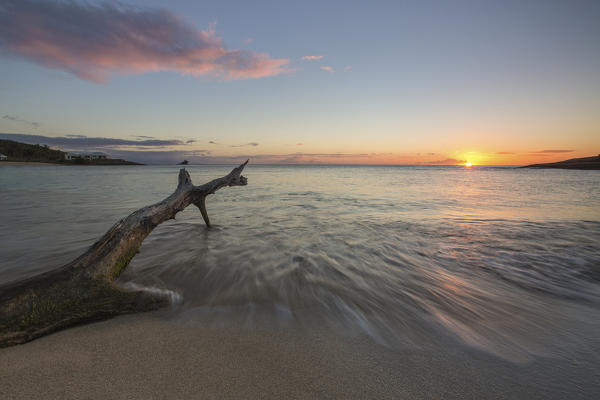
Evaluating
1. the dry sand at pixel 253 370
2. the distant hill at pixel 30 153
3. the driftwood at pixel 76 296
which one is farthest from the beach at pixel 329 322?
the distant hill at pixel 30 153

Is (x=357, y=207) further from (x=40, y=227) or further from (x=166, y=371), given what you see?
(x=40, y=227)

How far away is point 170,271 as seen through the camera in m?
4.31

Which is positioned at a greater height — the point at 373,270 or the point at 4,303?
the point at 4,303

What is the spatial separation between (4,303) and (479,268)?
684 cm

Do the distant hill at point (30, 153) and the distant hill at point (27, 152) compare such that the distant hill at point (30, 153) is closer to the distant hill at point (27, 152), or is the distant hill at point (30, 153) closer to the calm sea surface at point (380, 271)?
the distant hill at point (27, 152)

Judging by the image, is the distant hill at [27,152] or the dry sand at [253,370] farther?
the distant hill at [27,152]

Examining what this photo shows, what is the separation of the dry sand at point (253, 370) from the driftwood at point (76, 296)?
0.47 ft

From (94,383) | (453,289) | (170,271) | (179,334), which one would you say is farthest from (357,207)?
(94,383)

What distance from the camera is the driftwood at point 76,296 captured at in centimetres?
228

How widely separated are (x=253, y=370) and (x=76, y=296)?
2.15 metres

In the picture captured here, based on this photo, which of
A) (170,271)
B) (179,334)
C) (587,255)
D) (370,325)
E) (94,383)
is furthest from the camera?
(587,255)

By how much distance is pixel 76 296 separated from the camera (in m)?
2.60

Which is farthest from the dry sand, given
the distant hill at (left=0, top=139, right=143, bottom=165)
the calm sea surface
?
the distant hill at (left=0, top=139, right=143, bottom=165)

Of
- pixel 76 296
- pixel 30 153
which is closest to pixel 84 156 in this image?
pixel 30 153
